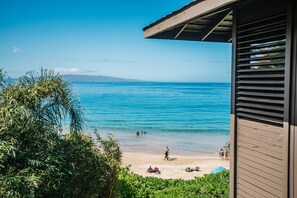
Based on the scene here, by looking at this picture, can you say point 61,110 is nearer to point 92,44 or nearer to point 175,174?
point 175,174

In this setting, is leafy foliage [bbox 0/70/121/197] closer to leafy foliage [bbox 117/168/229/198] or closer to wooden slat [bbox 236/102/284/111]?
leafy foliage [bbox 117/168/229/198]

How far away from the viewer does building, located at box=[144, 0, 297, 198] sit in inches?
114

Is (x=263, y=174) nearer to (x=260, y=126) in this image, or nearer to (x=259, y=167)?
(x=259, y=167)

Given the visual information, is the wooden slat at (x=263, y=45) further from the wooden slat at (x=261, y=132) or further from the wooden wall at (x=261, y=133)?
the wooden slat at (x=261, y=132)

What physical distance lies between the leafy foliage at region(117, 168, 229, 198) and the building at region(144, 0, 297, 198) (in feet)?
9.39

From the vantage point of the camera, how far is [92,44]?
8831 centimetres

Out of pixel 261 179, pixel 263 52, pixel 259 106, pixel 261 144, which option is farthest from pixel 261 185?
pixel 263 52

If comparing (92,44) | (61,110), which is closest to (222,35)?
(61,110)

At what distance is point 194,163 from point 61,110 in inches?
625

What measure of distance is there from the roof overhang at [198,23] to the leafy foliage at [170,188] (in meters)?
3.17

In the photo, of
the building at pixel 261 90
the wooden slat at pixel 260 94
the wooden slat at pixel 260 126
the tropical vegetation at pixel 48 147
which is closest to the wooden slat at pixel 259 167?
the building at pixel 261 90

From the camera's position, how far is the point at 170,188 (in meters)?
7.40

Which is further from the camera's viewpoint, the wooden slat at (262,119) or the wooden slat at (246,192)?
the wooden slat at (246,192)

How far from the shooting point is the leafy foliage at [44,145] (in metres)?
3.53
